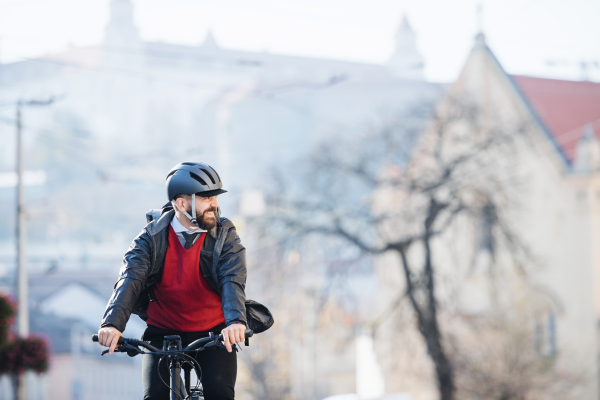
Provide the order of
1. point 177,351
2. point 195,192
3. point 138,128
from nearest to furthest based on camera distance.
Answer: point 177,351 → point 195,192 → point 138,128

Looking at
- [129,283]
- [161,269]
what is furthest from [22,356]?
[129,283]

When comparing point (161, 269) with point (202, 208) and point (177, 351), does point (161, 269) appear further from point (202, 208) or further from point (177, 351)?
point (177, 351)

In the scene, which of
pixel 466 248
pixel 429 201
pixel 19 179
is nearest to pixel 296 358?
pixel 466 248

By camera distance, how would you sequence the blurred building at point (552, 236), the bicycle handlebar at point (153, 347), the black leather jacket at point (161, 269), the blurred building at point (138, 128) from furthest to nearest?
1. the blurred building at point (138, 128)
2. the blurred building at point (552, 236)
3. the black leather jacket at point (161, 269)
4. the bicycle handlebar at point (153, 347)

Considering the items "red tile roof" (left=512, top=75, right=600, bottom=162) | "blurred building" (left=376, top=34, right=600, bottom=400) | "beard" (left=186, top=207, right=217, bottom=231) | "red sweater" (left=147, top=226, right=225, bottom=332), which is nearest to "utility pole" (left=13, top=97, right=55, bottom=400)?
"blurred building" (left=376, top=34, right=600, bottom=400)

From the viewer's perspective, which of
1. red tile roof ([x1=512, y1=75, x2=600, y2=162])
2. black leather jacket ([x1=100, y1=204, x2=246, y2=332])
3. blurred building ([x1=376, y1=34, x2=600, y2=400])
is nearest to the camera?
black leather jacket ([x1=100, y1=204, x2=246, y2=332])

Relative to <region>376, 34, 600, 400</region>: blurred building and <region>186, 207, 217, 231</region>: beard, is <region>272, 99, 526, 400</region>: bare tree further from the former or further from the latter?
<region>186, 207, 217, 231</region>: beard

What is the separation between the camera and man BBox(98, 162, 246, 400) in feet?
9.90

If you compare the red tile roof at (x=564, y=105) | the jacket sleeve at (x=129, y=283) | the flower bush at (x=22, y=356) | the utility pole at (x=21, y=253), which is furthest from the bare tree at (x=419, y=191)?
the jacket sleeve at (x=129, y=283)

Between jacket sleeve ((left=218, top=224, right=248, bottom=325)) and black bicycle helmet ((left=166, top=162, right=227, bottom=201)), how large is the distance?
0.23 m

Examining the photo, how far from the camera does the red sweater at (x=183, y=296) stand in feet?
10.4

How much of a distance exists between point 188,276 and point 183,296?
0.10 metres

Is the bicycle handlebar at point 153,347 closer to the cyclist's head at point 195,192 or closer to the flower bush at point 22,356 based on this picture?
the cyclist's head at point 195,192

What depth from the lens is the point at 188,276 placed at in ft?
10.4
